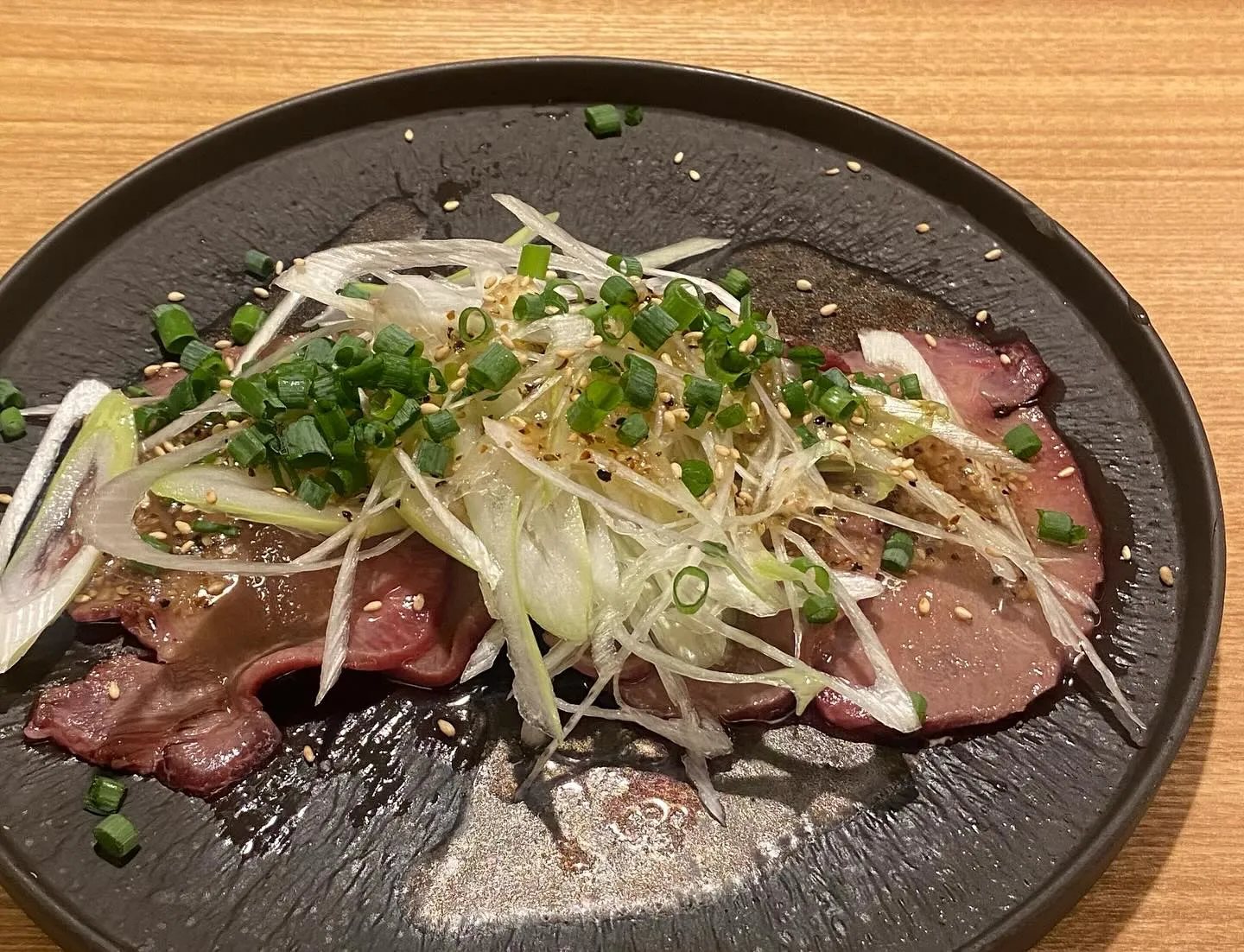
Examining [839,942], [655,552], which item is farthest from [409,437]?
[839,942]

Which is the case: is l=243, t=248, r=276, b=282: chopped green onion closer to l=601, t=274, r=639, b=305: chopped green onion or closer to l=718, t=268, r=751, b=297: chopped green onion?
l=601, t=274, r=639, b=305: chopped green onion

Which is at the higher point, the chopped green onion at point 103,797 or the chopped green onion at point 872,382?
the chopped green onion at point 872,382

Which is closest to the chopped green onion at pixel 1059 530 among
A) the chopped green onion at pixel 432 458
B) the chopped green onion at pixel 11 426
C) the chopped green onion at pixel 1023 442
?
the chopped green onion at pixel 1023 442

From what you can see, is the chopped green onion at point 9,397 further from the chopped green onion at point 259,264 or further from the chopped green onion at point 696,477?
the chopped green onion at point 696,477

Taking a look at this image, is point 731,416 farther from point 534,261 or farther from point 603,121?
point 603,121

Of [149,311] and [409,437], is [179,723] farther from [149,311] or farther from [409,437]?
[149,311]

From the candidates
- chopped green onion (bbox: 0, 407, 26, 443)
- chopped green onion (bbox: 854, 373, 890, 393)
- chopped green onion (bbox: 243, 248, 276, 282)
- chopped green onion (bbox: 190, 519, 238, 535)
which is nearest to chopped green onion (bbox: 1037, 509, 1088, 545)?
chopped green onion (bbox: 854, 373, 890, 393)
